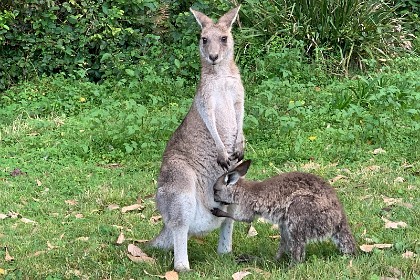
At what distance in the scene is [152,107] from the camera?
10789 mm

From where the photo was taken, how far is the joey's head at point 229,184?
564cm

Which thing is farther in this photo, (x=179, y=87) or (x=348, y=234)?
(x=179, y=87)

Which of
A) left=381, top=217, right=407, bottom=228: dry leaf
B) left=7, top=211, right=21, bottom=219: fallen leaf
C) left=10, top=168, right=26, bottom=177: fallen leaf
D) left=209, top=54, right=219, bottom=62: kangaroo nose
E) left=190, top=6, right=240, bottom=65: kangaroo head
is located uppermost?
left=190, top=6, right=240, bottom=65: kangaroo head

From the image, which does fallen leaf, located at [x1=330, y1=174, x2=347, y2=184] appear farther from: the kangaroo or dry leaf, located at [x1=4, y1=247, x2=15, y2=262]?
dry leaf, located at [x1=4, y1=247, x2=15, y2=262]

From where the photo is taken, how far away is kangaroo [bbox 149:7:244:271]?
5.60 m

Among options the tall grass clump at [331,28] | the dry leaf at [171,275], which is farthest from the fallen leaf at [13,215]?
the tall grass clump at [331,28]

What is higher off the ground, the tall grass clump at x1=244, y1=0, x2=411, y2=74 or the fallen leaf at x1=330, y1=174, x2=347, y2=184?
the tall grass clump at x1=244, y1=0, x2=411, y2=74

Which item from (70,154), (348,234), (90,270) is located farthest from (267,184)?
(70,154)

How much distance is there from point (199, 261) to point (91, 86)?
625 cm

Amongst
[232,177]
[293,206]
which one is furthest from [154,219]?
[293,206]

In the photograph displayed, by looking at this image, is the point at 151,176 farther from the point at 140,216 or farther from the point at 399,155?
the point at 399,155

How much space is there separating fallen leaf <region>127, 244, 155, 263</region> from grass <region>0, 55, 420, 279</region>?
0.18ft

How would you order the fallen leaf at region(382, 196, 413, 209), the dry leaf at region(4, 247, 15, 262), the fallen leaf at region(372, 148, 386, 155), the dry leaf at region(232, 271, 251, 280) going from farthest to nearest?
the fallen leaf at region(372, 148, 386, 155) < the fallen leaf at region(382, 196, 413, 209) < the dry leaf at region(4, 247, 15, 262) < the dry leaf at region(232, 271, 251, 280)

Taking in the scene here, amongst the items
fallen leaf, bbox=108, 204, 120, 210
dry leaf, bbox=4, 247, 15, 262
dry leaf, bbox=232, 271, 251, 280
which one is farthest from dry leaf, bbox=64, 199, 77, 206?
dry leaf, bbox=232, 271, 251, 280
